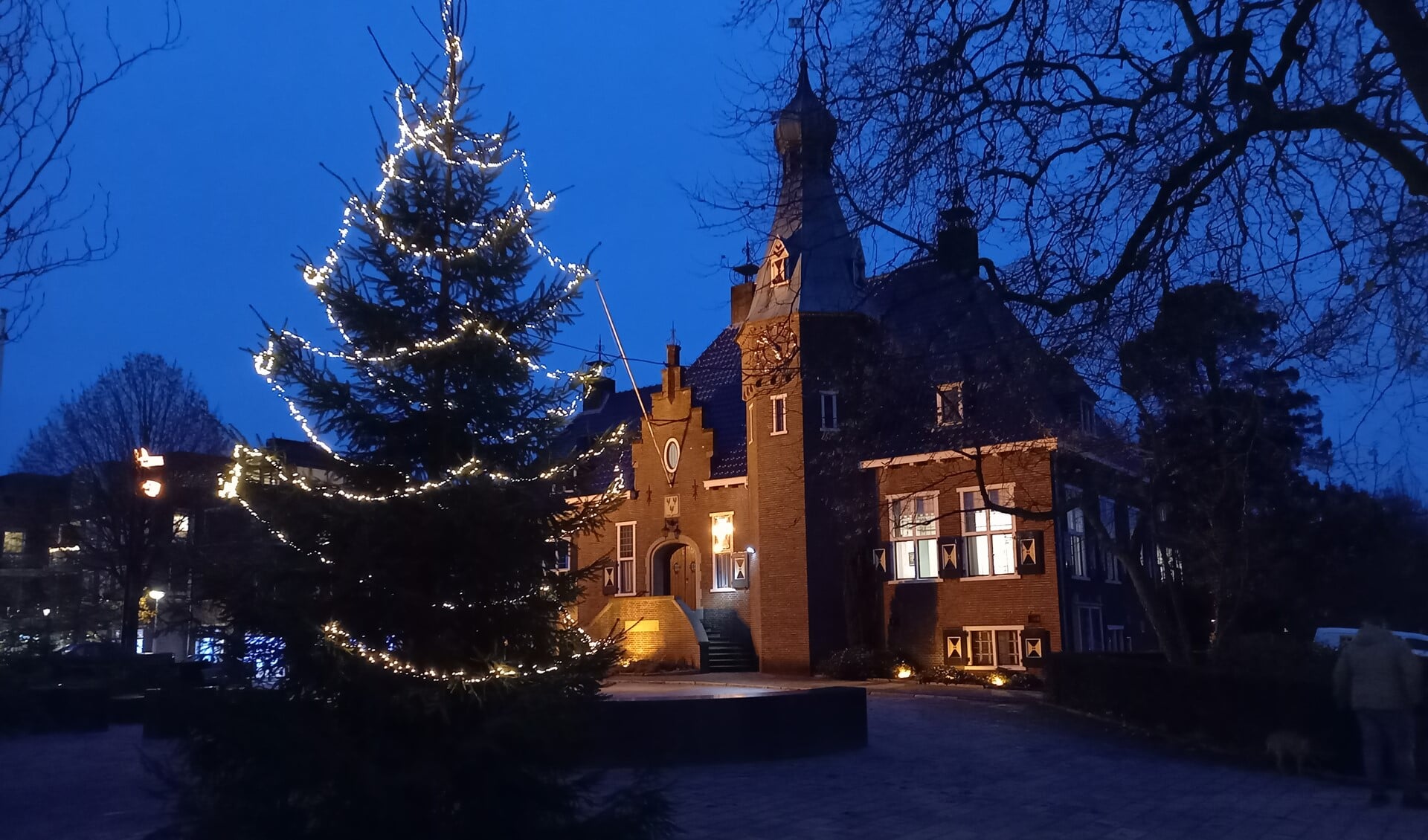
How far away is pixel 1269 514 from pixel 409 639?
2520cm

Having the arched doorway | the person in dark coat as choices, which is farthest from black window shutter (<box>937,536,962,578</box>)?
the person in dark coat

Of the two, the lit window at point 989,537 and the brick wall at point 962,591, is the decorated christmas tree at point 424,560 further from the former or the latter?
the lit window at point 989,537

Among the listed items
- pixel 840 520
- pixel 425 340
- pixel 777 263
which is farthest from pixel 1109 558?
pixel 425 340

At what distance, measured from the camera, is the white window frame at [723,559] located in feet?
113

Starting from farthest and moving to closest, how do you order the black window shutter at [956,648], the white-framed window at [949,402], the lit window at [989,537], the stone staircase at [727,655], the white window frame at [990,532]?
the stone staircase at [727,655]
the lit window at [989,537]
the black window shutter at [956,648]
the white window frame at [990,532]
the white-framed window at [949,402]

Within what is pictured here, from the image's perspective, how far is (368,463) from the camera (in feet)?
26.2

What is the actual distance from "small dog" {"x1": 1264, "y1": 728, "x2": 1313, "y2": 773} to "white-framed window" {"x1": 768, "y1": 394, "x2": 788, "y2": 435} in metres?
19.1

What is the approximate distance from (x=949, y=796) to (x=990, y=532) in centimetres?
1949

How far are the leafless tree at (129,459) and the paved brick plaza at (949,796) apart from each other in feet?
53.7

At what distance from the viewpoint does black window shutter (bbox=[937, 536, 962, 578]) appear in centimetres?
2983

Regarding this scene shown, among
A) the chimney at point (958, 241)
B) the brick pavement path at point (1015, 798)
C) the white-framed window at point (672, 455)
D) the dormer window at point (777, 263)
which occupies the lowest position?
the brick pavement path at point (1015, 798)

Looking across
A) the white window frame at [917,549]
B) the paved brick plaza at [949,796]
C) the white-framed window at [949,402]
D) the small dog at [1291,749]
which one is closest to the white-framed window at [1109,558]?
the white window frame at [917,549]

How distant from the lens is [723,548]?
114ft

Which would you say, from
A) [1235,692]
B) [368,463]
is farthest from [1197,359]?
[368,463]
